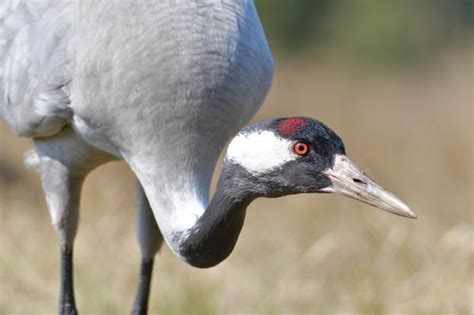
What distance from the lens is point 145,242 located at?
5.34 meters

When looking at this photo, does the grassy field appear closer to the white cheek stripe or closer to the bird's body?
the bird's body

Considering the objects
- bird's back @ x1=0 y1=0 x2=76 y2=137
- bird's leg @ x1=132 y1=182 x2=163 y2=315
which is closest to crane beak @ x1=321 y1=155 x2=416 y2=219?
bird's back @ x1=0 y1=0 x2=76 y2=137

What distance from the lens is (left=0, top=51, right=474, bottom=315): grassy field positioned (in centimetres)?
583

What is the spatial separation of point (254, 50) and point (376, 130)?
6.18 meters

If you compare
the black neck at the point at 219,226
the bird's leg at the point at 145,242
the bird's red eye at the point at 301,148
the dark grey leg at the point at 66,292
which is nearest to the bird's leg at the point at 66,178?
the dark grey leg at the point at 66,292

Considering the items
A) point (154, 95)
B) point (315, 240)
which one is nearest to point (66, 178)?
point (154, 95)

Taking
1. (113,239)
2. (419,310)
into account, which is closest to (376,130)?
(113,239)

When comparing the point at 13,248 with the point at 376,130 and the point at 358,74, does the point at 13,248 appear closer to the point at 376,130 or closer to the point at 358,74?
the point at 376,130

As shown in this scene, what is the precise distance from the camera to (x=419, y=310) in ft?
18.6

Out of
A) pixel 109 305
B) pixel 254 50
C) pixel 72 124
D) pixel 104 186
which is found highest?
pixel 254 50

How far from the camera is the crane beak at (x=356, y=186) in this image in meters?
3.78

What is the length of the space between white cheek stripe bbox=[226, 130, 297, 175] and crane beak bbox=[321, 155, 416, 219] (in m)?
0.16

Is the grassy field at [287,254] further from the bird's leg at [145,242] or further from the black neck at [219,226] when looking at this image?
the black neck at [219,226]

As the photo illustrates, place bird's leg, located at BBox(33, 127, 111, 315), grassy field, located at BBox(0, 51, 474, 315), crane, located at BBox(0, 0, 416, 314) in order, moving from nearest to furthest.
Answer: crane, located at BBox(0, 0, 416, 314)
bird's leg, located at BBox(33, 127, 111, 315)
grassy field, located at BBox(0, 51, 474, 315)
